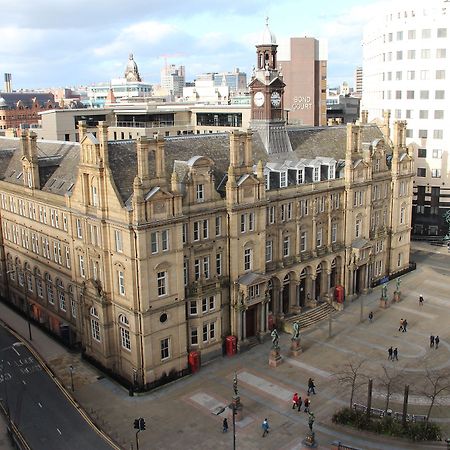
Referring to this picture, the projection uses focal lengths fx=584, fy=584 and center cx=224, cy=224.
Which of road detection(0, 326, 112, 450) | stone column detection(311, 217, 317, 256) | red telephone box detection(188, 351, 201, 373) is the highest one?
stone column detection(311, 217, 317, 256)

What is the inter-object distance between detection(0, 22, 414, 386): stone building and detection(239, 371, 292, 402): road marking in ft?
18.5

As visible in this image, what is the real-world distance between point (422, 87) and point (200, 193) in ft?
223

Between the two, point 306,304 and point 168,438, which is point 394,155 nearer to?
point 306,304

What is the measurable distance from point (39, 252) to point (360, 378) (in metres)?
44.1

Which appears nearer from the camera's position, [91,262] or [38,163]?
[91,262]

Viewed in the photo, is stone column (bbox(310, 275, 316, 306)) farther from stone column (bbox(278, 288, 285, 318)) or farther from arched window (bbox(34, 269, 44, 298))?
arched window (bbox(34, 269, 44, 298))

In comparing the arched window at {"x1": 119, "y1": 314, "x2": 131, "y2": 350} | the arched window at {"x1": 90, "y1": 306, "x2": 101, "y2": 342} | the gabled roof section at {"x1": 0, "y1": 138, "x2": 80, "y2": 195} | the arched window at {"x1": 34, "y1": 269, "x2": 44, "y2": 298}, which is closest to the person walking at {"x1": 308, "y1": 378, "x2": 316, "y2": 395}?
the arched window at {"x1": 119, "y1": 314, "x2": 131, "y2": 350}

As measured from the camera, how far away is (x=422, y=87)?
11281 cm

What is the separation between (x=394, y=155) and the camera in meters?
88.6

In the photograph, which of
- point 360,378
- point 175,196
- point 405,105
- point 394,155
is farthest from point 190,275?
point 405,105

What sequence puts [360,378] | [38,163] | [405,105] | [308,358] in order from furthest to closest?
[405,105]
[38,163]
[308,358]
[360,378]

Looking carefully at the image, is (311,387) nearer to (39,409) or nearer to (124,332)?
(124,332)

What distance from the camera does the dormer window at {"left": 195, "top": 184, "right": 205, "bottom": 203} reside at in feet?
208

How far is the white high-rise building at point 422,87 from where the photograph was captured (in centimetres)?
11006
